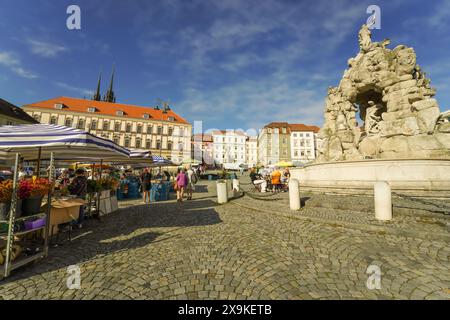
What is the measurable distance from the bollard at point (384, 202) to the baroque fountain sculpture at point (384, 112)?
20.1 ft

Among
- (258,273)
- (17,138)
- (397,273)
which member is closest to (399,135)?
(397,273)

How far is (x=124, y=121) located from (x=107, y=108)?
653 cm

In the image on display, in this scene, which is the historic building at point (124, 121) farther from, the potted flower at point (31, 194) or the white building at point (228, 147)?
the potted flower at point (31, 194)

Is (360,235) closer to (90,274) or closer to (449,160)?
(90,274)

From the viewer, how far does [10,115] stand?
124 feet

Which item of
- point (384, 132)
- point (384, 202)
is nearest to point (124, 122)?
point (384, 132)

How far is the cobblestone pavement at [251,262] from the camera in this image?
262cm

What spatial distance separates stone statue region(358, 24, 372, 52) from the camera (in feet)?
48.9

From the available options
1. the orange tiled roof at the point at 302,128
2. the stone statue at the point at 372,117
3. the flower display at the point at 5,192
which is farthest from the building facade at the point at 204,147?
the flower display at the point at 5,192

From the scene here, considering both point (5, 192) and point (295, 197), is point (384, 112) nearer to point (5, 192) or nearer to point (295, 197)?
point (295, 197)

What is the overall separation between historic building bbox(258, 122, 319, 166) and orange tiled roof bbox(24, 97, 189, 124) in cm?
3176

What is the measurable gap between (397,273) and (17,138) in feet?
22.3
